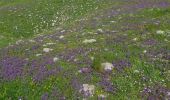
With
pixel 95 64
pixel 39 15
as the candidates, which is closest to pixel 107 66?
pixel 95 64

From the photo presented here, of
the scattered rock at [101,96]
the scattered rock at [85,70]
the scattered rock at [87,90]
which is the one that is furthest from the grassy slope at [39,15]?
the scattered rock at [101,96]

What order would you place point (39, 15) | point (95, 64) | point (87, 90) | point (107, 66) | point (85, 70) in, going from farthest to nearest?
1. point (39, 15)
2. point (95, 64)
3. point (107, 66)
4. point (85, 70)
5. point (87, 90)

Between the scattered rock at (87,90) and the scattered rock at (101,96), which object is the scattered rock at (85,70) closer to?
the scattered rock at (87,90)

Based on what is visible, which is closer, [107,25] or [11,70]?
[11,70]

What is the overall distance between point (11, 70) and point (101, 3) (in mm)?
23870

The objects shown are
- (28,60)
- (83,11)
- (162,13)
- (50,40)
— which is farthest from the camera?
(83,11)

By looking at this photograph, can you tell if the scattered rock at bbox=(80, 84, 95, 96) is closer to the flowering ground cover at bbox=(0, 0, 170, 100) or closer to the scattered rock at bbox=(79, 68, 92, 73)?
the flowering ground cover at bbox=(0, 0, 170, 100)

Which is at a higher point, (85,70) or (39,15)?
(85,70)

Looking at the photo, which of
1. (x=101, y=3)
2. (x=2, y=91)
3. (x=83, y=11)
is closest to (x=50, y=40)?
(x=2, y=91)

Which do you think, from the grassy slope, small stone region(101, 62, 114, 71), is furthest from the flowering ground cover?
the grassy slope

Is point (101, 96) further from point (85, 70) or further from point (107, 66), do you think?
point (107, 66)

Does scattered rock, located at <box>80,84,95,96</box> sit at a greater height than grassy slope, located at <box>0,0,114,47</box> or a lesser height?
greater

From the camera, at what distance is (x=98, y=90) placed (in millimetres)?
13820

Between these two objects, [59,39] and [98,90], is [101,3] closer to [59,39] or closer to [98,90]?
[59,39]
